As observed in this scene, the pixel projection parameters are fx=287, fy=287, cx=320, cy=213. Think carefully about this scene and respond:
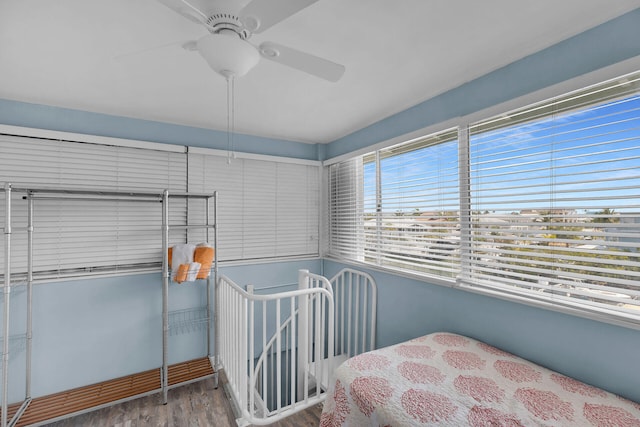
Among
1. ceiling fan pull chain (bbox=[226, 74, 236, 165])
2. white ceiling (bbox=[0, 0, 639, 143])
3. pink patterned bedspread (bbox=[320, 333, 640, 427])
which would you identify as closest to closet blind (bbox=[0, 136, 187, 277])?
white ceiling (bbox=[0, 0, 639, 143])

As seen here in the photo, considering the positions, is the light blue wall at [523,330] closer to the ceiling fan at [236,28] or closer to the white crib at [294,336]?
the white crib at [294,336]

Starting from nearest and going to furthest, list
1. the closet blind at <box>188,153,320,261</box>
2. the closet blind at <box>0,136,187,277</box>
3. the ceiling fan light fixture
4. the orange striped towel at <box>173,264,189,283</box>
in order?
the ceiling fan light fixture, the closet blind at <box>0,136,187,277</box>, the orange striped towel at <box>173,264,189,283</box>, the closet blind at <box>188,153,320,261</box>

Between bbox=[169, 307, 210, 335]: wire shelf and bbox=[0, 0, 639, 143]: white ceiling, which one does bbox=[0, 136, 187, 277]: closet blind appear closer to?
bbox=[0, 0, 639, 143]: white ceiling

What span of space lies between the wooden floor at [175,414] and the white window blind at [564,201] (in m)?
1.76

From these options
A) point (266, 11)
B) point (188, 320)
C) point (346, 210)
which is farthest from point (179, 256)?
point (266, 11)

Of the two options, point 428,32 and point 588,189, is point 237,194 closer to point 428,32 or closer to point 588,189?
point 428,32

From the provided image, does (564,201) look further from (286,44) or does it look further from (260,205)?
(260,205)

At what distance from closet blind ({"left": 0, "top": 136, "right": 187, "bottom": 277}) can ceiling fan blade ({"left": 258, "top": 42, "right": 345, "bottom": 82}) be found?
1.81m

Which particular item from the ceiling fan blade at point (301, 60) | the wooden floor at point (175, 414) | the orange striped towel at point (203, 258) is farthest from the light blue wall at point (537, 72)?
the wooden floor at point (175, 414)

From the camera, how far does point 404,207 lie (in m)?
2.39

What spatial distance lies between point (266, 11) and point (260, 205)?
7.21 ft

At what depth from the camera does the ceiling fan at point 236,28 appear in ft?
3.14

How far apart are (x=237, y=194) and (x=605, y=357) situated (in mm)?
2822

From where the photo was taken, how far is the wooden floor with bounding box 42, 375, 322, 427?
201 centimetres
